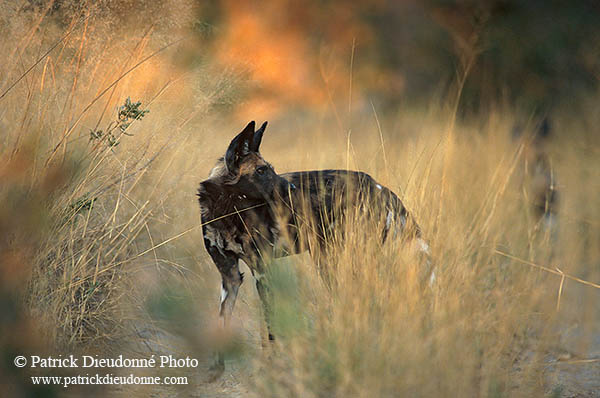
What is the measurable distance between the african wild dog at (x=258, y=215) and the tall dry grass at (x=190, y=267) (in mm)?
152

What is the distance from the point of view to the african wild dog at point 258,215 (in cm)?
326

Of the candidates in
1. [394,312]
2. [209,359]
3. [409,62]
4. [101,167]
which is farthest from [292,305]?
[409,62]

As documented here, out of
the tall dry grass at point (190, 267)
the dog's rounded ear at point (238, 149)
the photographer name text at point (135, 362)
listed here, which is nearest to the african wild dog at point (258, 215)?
the dog's rounded ear at point (238, 149)

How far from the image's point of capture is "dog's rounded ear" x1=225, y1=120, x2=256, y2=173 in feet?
10.6

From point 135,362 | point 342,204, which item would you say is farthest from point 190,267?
point 342,204

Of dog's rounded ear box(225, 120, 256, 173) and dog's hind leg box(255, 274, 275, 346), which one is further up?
dog's rounded ear box(225, 120, 256, 173)

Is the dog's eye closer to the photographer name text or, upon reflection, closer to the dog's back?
the dog's back

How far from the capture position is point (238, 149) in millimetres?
3268

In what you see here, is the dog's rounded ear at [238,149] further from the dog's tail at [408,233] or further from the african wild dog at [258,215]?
the dog's tail at [408,233]

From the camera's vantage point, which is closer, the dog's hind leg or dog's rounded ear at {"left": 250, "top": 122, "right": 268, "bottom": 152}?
the dog's hind leg

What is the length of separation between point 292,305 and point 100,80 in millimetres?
1685

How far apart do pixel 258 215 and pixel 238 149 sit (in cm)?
36

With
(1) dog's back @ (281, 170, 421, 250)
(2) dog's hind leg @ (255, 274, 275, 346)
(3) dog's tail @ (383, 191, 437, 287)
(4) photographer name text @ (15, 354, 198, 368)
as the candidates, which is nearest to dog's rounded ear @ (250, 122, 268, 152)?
(1) dog's back @ (281, 170, 421, 250)

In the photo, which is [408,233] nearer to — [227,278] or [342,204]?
[342,204]
